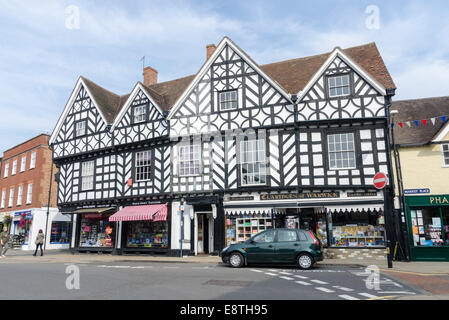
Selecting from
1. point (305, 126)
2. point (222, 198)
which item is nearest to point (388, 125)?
point (305, 126)

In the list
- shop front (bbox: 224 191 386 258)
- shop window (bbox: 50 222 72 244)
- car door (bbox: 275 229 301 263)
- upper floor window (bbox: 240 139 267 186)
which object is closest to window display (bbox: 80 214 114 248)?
shop window (bbox: 50 222 72 244)

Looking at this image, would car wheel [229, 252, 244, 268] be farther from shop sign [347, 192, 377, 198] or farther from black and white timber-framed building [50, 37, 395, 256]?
shop sign [347, 192, 377, 198]

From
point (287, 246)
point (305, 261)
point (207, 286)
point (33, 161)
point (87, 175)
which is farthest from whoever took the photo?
point (33, 161)

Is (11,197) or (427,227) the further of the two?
(11,197)

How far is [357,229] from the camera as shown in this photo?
1675 cm

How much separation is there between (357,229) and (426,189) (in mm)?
3531

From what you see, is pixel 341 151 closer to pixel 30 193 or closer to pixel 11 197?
pixel 30 193

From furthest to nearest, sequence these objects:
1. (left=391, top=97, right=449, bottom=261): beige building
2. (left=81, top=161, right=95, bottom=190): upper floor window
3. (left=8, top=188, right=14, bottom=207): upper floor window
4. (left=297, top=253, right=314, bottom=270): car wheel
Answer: (left=8, top=188, right=14, bottom=207): upper floor window, (left=81, top=161, right=95, bottom=190): upper floor window, (left=391, top=97, right=449, bottom=261): beige building, (left=297, top=253, right=314, bottom=270): car wheel

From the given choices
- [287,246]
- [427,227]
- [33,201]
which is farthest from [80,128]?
[427,227]

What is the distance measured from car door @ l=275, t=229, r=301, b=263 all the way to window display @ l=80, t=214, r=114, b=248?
12675 mm

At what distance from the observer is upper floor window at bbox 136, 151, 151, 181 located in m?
21.1

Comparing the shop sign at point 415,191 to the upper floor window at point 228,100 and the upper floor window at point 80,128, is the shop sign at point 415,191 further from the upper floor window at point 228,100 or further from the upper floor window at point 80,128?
the upper floor window at point 80,128

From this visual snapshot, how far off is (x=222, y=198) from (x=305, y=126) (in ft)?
18.4

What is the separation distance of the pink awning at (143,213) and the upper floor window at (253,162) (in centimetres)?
485
